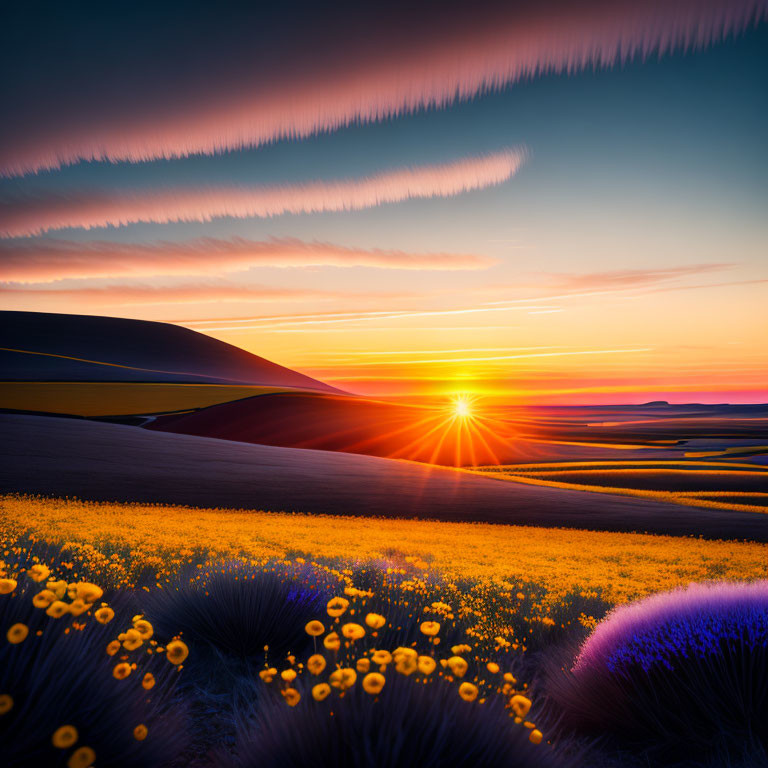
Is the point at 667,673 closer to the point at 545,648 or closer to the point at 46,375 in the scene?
the point at 545,648

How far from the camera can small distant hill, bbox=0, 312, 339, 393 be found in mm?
89938

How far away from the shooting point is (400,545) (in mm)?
14109

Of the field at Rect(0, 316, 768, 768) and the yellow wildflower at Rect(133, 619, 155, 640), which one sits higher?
the yellow wildflower at Rect(133, 619, 155, 640)

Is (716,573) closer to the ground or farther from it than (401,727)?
closer to the ground

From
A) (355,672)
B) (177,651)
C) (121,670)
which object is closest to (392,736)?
(355,672)

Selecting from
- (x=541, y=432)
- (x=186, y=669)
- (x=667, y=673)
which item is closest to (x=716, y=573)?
(x=667, y=673)

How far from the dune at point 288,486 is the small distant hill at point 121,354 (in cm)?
Answer: 5850

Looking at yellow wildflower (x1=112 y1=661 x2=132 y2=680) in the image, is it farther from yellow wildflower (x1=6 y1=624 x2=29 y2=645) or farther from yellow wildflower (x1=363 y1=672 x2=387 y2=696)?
yellow wildflower (x1=363 y1=672 x2=387 y2=696)

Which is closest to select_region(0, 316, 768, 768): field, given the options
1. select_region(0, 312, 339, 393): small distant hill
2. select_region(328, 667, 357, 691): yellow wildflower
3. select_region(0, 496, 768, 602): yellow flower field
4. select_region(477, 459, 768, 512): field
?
select_region(328, 667, 357, 691): yellow wildflower

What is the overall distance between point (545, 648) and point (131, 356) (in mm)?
122830

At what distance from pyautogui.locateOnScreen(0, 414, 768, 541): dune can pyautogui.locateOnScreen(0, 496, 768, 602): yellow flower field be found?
2.99 metres

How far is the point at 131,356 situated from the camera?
113 metres

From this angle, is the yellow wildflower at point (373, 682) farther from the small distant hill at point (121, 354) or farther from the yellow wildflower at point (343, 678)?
the small distant hill at point (121, 354)

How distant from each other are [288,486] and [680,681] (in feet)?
79.3
